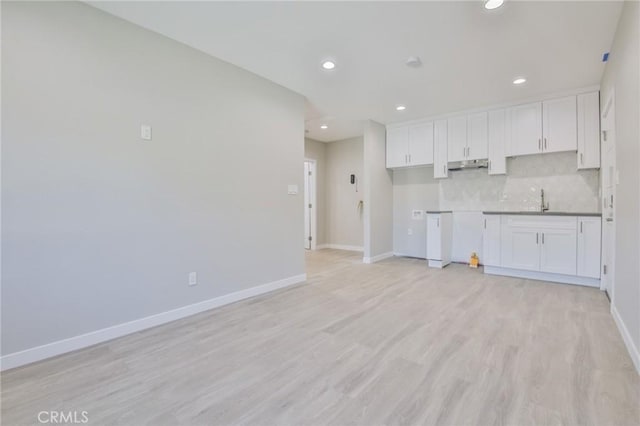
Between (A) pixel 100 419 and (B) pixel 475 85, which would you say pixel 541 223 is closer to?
(B) pixel 475 85

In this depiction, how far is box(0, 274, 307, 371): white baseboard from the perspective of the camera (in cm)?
200

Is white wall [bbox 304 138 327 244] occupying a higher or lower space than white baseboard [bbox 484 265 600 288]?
higher

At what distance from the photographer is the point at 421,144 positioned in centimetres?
537

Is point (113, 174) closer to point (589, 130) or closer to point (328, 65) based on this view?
point (328, 65)

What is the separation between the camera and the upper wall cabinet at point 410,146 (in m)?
5.30

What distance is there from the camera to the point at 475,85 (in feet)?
12.5

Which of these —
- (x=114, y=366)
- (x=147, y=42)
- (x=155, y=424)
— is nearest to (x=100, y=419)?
(x=155, y=424)

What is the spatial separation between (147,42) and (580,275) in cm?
550

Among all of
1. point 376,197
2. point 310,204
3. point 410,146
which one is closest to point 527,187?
point 410,146

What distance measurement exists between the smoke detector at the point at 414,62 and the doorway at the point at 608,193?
1.85 meters

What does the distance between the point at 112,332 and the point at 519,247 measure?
4898 mm

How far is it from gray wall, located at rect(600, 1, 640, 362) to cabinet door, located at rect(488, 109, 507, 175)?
5.85ft

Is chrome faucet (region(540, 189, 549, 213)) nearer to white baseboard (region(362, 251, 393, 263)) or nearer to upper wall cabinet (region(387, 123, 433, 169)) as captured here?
upper wall cabinet (region(387, 123, 433, 169))

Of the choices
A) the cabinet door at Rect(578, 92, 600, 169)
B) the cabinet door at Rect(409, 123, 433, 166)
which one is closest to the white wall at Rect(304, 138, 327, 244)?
the cabinet door at Rect(409, 123, 433, 166)
